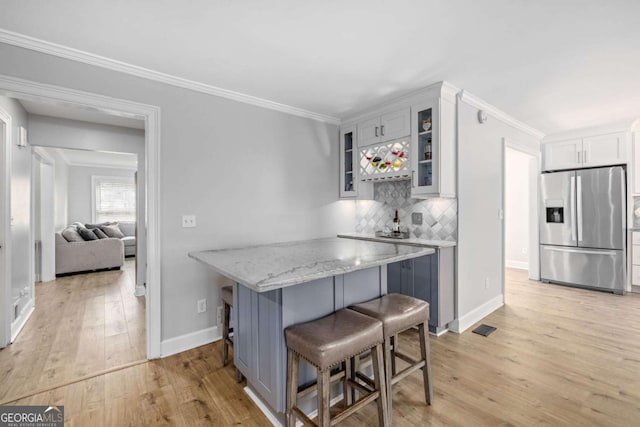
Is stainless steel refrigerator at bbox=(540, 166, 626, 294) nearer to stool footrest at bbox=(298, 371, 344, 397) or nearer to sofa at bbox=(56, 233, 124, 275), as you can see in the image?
stool footrest at bbox=(298, 371, 344, 397)

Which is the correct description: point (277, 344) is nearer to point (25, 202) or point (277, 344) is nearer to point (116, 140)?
point (25, 202)

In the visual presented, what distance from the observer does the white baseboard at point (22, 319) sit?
277 cm

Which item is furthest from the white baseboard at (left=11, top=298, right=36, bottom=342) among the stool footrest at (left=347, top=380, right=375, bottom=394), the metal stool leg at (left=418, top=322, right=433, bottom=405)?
the metal stool leg at (left=418, top=322, right=433, bottom=405)

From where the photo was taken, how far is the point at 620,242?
4.00 meters

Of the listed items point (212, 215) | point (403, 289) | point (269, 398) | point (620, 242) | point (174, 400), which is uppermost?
point (212, 215)

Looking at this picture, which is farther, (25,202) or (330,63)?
(25,202)

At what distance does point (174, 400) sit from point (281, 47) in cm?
250

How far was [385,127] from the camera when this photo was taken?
325 cm

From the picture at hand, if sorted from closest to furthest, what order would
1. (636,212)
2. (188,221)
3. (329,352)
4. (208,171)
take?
1. (329,352)
2. (188,221)
3. (208,171)
4. (636,212)

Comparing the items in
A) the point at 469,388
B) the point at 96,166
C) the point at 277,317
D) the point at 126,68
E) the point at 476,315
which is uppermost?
the point at 96,166

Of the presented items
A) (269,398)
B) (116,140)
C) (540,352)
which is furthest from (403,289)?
(116,140)

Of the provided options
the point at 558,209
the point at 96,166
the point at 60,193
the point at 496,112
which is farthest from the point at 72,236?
the point at 558,209

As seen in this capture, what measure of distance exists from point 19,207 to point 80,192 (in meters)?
5.47

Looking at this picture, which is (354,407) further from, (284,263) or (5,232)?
(5,232)
